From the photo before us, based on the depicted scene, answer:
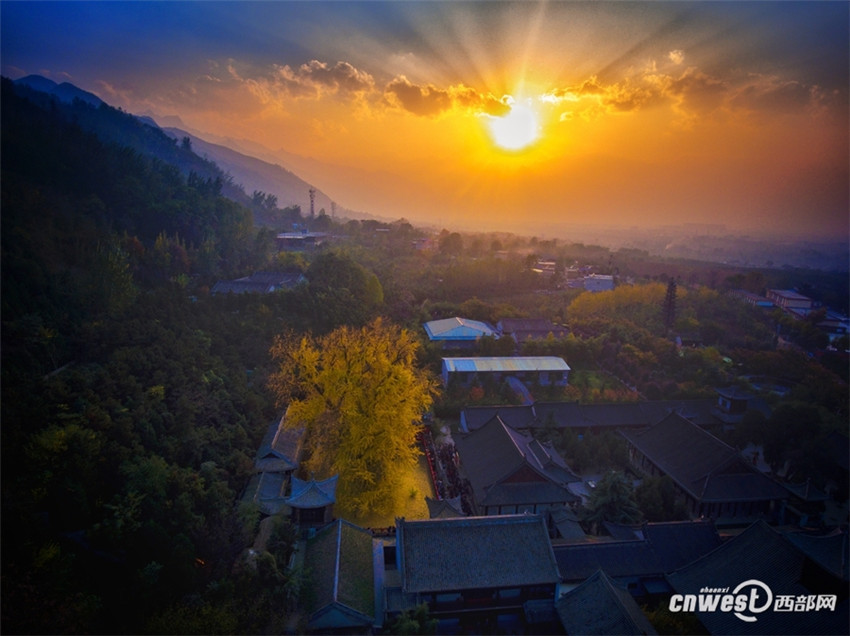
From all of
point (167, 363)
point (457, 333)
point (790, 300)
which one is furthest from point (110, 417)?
point (790, 300)

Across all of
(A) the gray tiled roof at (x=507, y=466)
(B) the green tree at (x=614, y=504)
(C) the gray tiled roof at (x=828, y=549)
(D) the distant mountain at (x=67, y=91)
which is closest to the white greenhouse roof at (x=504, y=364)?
(A) the gray tiled roof at (x=507, y=466)

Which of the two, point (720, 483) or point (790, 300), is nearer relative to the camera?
point (720, 483)

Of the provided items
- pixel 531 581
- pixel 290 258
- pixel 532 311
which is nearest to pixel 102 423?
pixel 531 581

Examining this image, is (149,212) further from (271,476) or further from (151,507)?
(151,507)

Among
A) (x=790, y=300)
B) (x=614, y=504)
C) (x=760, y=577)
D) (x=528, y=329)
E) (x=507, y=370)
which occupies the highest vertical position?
(x=790, y=300)

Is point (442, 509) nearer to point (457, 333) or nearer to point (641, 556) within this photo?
point (641, 556)

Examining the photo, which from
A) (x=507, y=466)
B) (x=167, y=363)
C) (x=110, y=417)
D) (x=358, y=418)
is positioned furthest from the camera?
(x=167, y=363)

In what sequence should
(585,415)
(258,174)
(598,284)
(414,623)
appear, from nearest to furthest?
1. (414,623)
2. (585,415)
3. (598,284)
4. (258,174)
